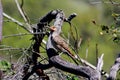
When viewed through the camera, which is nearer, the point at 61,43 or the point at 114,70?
the point at 114,70

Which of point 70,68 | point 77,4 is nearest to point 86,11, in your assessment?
point 77,4

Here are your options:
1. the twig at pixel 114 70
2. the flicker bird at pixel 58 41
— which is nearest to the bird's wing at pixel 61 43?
the flicker bird at pixel 58 41

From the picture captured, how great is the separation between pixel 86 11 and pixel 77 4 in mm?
1008

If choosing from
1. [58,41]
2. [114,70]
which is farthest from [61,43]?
[114,70]

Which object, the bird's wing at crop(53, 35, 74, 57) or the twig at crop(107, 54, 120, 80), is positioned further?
the bird's wing at crop(53, 35, 74, 57)

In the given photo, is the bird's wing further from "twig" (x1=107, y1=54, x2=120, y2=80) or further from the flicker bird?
"twig" (x1=107, y1=54, x2=120, y2=80)

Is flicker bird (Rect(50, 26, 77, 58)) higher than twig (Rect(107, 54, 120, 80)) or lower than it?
higher

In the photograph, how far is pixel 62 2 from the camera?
25875 millimetres

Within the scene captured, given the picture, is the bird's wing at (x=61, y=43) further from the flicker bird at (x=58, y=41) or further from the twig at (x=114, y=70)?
the twig at (x=114, y=70)

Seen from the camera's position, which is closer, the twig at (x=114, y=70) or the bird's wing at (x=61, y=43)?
the twig at (x=114, y=70)

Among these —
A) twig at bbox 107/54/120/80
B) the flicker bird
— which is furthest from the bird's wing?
twig at bbox 107/54/120/80

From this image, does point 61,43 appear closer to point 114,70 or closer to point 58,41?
point 58,41

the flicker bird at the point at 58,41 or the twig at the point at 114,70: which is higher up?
the flicker bird at the point at 58,41

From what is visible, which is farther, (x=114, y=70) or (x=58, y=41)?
(x=58, y=41)
